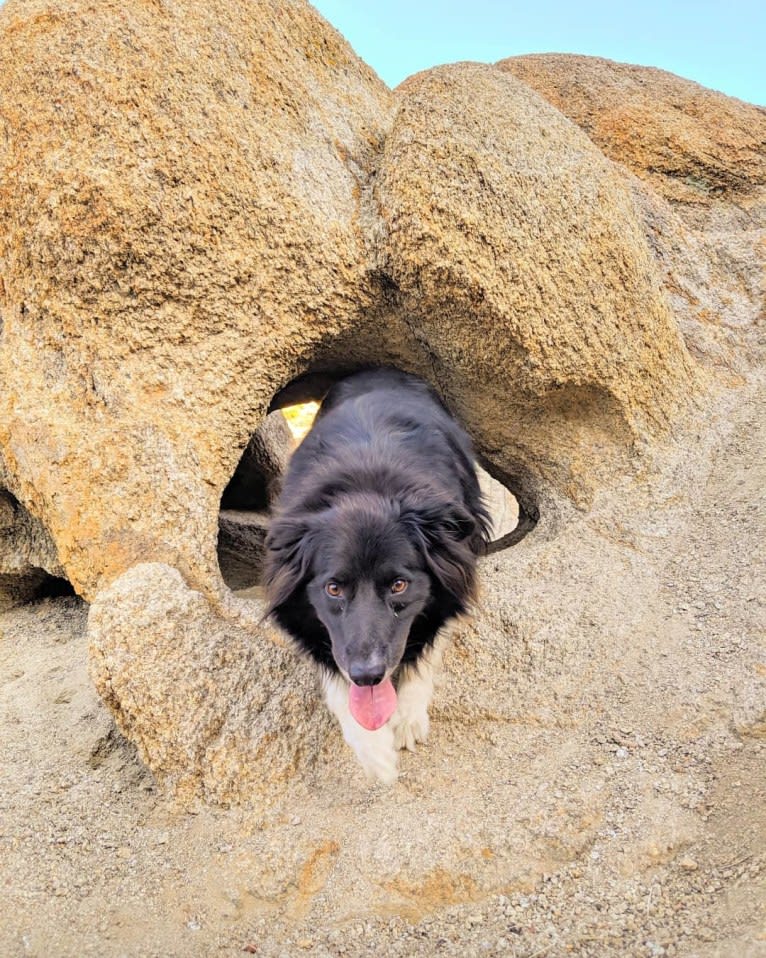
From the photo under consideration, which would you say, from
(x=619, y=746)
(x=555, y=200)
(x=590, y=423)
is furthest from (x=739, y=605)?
(x=555, y=200)

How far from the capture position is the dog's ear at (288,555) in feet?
9.96

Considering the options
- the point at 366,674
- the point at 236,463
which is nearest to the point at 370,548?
the point at 366,674

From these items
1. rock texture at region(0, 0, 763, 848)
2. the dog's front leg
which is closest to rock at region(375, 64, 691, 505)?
rock texture at region(0, 0, 763, 848)

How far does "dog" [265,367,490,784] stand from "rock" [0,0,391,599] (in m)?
0.62

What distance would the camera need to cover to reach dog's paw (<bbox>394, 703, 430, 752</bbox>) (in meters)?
3.14

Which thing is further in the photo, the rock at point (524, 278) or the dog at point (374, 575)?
the rock at point (524, 278)

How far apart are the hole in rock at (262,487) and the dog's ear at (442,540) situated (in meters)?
1.88

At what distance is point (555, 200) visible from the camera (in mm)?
4129

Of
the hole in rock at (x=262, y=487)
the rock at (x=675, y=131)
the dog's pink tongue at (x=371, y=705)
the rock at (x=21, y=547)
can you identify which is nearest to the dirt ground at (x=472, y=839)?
the dog's pink tongue at (x=371, y=705)

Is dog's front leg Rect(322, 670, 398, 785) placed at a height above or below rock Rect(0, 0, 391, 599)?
below

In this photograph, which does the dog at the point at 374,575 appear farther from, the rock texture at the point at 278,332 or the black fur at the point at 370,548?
the rock texture at the point at 278,332

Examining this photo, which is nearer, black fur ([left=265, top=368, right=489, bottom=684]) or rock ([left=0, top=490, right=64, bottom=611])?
black fur ([left=265, top=368, right=489, bottom=684])

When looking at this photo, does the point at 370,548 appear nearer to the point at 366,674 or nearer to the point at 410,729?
the point at 366,674

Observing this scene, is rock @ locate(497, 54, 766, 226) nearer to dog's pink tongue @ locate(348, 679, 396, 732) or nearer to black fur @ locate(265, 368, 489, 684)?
black fur @ locate(265, 368, 489, 684)
